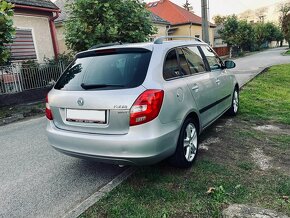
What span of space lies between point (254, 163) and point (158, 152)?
1.56 m

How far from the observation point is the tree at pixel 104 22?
34.6ft

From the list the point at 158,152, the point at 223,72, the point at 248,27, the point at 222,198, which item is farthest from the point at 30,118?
the point at 248,27

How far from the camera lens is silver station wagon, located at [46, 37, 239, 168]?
3.09m

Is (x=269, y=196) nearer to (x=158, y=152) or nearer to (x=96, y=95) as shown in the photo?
(x=158, y=152)

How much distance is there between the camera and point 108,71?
3.49 meters

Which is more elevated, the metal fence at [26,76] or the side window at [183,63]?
the side window at [183,63]

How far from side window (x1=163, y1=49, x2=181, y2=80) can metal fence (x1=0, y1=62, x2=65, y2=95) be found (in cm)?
797

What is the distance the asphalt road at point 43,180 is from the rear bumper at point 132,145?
0.51 metres

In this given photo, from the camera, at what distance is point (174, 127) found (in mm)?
3367

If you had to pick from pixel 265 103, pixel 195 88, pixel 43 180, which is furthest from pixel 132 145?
pixel 265 103

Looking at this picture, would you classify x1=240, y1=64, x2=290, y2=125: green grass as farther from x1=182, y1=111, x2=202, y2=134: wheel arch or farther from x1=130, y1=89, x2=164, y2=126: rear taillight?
x1=130, y1=89, x2=164, y2=126: rear taillight

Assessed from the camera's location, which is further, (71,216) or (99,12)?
(99,12)

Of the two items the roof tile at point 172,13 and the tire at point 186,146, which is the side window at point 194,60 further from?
the roof tile at point 172,13

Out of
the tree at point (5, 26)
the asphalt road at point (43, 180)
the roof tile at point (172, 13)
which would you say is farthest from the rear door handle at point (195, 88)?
the roof tile at point (172, 13)
